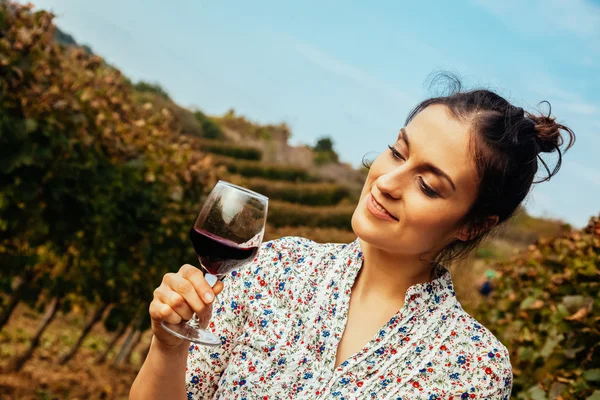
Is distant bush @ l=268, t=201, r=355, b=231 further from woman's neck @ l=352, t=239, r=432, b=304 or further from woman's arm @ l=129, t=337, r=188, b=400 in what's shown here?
woman's arm @ l=129, t=337, r=188, b=400

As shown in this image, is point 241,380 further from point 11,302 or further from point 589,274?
point 11,302

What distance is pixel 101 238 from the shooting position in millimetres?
4930

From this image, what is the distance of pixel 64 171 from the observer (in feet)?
13.1

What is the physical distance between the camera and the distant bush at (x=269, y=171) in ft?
82.3

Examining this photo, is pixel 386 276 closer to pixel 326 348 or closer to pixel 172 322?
A: pixel 326 348

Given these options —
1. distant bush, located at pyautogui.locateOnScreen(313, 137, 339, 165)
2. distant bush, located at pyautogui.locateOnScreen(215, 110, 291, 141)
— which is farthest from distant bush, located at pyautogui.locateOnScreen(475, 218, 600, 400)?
distant bush, located at pyautogui.locateOnScreen(215, 110, 291, 141)

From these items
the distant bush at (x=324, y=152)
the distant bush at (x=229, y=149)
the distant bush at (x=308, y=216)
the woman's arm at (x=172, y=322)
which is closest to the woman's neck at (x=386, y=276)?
the woman's arm at (x=172, y=322)

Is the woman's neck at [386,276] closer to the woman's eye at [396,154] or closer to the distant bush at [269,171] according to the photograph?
the woman's eye at [396,154]

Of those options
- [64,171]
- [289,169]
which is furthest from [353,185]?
[64,171]

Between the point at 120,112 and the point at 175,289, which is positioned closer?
the point at 175,289

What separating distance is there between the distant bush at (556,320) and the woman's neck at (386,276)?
1.07m

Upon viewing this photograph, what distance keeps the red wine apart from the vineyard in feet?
4.17

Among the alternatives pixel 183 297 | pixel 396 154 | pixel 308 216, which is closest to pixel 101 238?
pixel 396 154

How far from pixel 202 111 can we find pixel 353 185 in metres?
10.5
